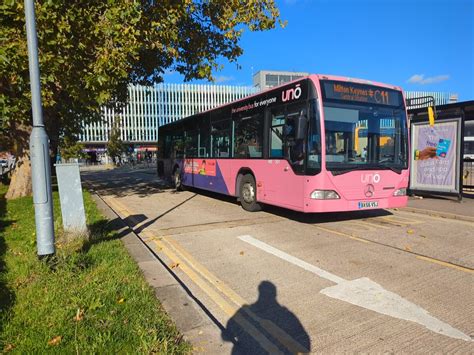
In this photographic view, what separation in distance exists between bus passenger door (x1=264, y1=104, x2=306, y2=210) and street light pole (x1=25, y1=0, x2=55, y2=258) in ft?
15.3

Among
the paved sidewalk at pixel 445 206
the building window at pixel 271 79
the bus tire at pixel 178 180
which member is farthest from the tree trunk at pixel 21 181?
the building window at pixel 271 79

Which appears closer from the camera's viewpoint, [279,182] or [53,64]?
[53,64]

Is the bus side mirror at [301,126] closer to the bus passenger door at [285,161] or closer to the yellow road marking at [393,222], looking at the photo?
the bus passenger door at [285,161]

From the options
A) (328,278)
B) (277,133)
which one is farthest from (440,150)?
(328,278)

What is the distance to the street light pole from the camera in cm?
446

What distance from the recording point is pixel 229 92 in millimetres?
103000

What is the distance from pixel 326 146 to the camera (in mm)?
7281

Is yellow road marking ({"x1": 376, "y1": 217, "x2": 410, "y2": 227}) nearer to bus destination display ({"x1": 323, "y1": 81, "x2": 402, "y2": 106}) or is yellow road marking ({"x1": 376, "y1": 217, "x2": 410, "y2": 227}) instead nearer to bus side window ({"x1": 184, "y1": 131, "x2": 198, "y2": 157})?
bus destination display ({"x1": 323, "y1": 81, "x2": 402, "y2": 106})

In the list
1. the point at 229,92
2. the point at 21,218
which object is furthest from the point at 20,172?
the point at 229,92

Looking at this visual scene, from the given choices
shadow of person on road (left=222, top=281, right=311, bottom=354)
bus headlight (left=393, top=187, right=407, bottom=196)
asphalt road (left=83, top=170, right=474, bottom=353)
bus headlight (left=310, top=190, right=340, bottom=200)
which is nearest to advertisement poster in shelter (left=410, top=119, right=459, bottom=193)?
asphalt road (left=83, top=170, right=474, bottom=353)

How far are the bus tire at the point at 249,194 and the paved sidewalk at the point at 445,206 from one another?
4.31 meters

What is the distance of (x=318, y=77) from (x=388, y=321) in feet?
16.8

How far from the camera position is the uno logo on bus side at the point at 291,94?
7816 millimetres

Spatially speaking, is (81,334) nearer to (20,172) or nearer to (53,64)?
(53,64)
